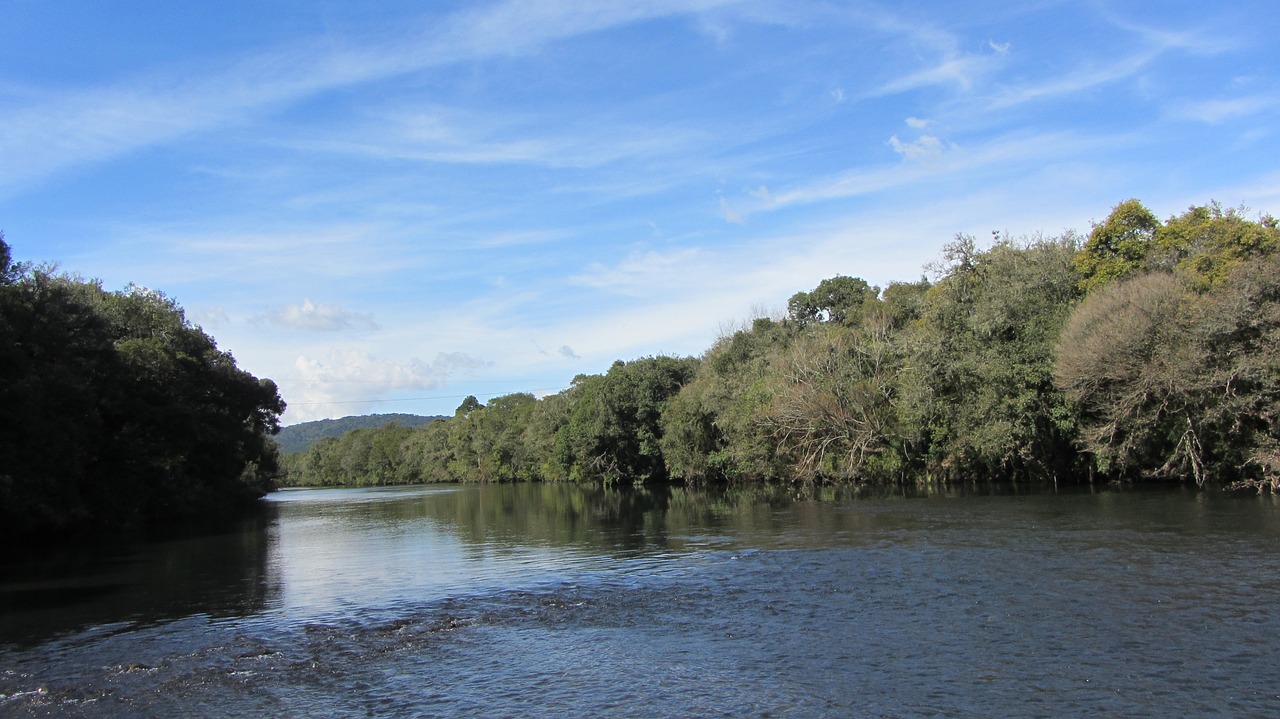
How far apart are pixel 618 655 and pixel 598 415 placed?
85.3 meters

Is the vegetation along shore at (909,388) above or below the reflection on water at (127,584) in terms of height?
above

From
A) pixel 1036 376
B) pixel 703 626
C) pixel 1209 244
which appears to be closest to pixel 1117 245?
pixel 1209 244

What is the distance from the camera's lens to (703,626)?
18844 millimetres

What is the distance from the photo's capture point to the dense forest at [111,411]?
3931 centimetres

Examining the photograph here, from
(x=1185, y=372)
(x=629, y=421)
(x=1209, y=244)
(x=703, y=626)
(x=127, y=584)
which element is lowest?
(x=703, y=626)

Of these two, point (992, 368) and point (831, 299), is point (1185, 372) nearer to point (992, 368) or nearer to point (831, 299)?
point (992, 368)

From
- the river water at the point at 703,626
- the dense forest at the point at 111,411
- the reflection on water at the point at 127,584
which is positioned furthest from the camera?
the dense forest at the point at 111,411

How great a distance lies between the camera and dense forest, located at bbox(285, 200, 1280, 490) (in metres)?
41.7

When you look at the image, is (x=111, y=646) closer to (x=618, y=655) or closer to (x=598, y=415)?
(x=618, y=655)

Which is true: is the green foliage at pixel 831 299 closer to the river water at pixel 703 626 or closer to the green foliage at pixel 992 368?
the green foliage at pixel 992 368

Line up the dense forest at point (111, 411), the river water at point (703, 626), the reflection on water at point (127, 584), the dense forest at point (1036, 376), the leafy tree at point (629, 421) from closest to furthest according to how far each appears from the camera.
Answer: the river water at point (703, 626) → the reflection on water at point (127, 584) → the dense forest at point (111, 411) → the dense forest at point (1036, 376) → the leafy tree at point (629, 421)

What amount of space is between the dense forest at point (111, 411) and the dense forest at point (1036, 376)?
41116 mm

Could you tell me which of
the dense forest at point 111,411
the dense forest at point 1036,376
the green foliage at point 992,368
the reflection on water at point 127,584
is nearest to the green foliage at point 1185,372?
the dense forest at point 1036,376

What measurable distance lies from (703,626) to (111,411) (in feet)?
156
